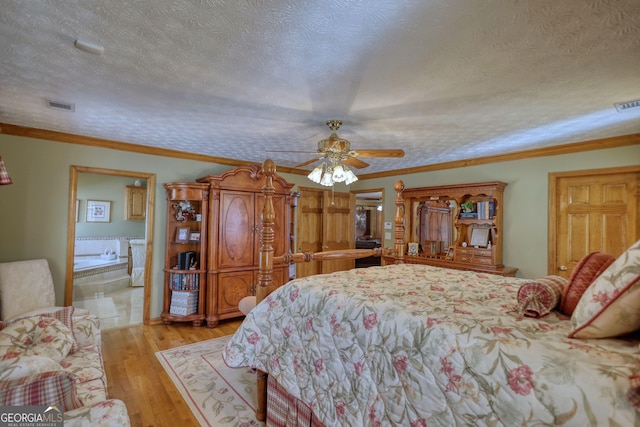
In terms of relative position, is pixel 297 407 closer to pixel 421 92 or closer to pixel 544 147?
pixel 421 92

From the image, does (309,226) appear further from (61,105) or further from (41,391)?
(41,391)

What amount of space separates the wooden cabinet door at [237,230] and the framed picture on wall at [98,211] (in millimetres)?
4698

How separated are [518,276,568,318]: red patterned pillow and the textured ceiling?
1.21 m

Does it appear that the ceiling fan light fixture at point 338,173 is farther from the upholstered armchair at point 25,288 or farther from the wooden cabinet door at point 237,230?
the upholstered armchair at point 25,288

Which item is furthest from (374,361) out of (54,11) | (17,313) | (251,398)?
(17,313)

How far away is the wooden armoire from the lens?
399cm

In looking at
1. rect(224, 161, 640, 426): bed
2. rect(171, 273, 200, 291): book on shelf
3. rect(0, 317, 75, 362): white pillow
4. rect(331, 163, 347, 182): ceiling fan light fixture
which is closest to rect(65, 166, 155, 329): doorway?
rect(171, 273, 200, 291): book on shelf

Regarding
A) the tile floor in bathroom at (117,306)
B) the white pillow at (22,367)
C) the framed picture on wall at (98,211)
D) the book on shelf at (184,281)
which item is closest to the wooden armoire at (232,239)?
the book on shelf at (184,281)

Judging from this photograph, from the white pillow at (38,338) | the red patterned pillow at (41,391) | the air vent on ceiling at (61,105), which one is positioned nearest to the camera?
the red patterned pillow at (41,391)

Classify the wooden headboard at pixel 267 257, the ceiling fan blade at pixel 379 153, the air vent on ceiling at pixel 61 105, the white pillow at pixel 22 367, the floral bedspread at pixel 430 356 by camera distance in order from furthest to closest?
the ceiling fan blade at pixel 379 153 < the air vent on ceiling at pixel 61 105 < the wooden headboard at pixel 267 257 < the white pillow at pixel 22 367 < the floral bedspread at pixel 430 356

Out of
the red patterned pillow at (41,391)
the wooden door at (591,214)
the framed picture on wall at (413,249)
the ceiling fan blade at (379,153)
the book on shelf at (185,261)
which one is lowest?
the red patterned pillow at (41,391)

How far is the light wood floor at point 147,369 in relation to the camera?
7.20ft

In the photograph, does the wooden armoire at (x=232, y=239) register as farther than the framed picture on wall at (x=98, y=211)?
No

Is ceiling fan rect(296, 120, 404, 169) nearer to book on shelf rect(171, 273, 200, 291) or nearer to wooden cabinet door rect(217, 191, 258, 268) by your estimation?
wooden cabinet door rect(217, 191, 258, 268)
